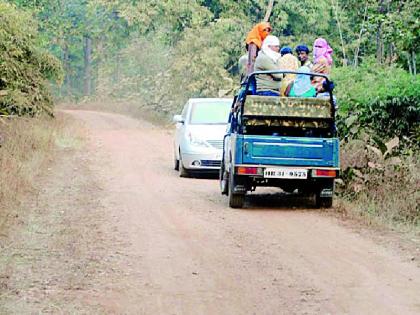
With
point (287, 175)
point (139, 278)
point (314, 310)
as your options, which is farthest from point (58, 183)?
point (314, 310)

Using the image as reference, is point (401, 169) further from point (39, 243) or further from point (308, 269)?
point (39, 243)

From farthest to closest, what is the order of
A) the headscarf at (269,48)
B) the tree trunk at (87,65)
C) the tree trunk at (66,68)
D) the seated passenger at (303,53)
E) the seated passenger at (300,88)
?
the tree trunk at (87,65), the tree trunk at (66,68), the seated passenger at (303,53), the headscarf at (269,48), the seated passenger at (300,88)

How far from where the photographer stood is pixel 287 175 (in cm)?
1246

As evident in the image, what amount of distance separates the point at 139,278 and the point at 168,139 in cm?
2136

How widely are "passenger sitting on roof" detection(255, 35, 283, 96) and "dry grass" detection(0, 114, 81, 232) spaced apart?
13.5ft

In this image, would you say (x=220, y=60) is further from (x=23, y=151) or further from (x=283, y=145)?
(x=283, y=145)

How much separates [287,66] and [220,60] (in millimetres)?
24201

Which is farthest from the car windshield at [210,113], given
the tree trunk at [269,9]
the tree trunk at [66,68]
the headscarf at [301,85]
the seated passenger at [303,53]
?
the tree trunk at [66,68]

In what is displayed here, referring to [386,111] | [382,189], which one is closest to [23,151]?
[386,111]

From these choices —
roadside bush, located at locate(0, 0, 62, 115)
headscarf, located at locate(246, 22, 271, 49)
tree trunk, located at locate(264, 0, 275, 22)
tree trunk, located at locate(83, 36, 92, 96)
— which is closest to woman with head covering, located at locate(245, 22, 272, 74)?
headscarf, located at locate(246, 22, 271, 49)

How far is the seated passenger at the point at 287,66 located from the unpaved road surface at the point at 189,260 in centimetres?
Answer: 188

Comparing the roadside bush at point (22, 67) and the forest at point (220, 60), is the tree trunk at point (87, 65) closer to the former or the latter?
the forest at point (220, 60)

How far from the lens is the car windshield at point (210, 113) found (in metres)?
18.0

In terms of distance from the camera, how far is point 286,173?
1246 cm
